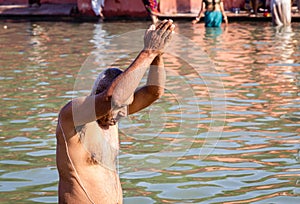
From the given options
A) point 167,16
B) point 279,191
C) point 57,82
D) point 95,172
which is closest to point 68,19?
point 167,16

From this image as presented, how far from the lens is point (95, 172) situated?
14.6 ft

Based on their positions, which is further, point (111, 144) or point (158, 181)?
point (158, 181)

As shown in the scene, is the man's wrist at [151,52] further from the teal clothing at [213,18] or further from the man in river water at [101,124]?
the teal clothing at [213,18]

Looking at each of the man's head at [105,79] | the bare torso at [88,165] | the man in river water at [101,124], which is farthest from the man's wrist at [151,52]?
the bare torso at [88,165]

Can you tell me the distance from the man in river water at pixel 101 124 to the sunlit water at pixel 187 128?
38 cm

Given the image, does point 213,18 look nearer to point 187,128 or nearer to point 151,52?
point 187,128

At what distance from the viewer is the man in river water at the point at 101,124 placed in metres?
3.74

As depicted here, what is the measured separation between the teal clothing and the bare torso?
640 inches

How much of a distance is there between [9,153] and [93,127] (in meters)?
3.47

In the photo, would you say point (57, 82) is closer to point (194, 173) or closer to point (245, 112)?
point (245, 112)

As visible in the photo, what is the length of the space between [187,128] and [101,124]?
2565 millimetres

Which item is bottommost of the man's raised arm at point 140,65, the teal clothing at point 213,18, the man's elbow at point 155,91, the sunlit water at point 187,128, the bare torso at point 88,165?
the teal clothing at point 213,18

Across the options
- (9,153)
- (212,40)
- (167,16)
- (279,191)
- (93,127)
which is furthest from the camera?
(167,16)

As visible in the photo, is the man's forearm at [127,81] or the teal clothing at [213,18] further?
the teal clothing at [213,18]
